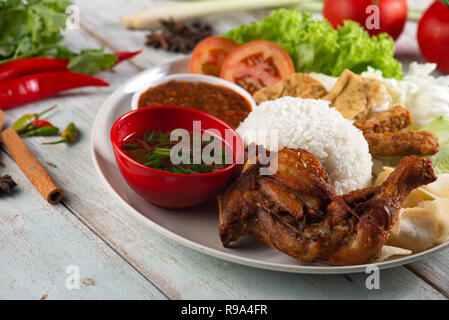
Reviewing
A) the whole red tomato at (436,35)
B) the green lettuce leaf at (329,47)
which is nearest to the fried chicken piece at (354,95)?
the green lettuce leaf at (329,47)

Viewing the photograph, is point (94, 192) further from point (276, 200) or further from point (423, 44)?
point (423, 44)

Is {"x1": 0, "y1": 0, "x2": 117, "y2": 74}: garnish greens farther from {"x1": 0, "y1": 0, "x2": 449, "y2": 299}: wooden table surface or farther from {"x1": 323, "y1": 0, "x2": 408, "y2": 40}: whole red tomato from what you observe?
{"x1": 323, "y1": 0, "x2": 408, "y2": 40}: whole red tomato

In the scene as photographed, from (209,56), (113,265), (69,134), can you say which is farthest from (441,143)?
(69,134)

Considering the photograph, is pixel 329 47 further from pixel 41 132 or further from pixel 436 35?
pixel 41 132

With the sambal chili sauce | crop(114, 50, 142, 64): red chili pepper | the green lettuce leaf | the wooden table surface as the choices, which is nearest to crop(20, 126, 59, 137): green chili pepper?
the wooden table surface

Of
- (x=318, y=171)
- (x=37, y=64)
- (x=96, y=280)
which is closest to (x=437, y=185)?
(x=318, y=171)
